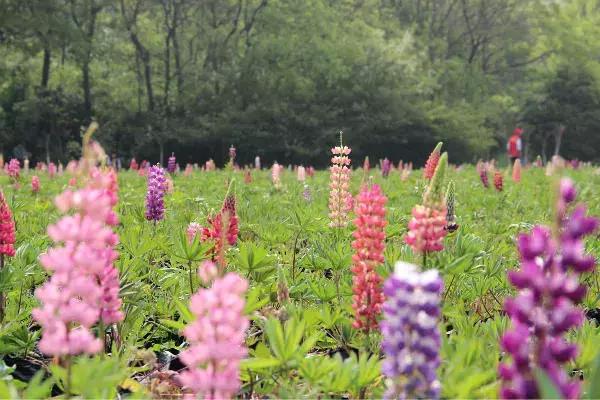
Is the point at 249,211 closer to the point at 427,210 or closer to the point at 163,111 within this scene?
the point at 427,210

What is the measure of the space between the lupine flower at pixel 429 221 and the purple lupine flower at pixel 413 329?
876mm

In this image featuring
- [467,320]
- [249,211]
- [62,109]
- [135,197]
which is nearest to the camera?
[467,320]

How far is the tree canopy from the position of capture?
35.3 meters

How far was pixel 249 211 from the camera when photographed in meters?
6.46

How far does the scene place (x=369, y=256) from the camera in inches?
93.5

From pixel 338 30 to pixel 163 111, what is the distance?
12723mm

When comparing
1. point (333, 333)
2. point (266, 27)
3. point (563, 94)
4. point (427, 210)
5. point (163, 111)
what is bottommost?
point (333, 333)

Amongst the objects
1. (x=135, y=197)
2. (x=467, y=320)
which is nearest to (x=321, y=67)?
(x=135, y=197)

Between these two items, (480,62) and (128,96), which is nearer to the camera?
(128,96)

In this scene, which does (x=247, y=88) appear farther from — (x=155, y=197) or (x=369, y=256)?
(x=369, y=256)

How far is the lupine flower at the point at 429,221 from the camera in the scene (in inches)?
89.8

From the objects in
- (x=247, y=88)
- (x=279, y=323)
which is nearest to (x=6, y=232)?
(x=279, y=323)

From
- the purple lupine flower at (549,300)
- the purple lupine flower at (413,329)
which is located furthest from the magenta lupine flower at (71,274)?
the purple lupine flower at (549,300)

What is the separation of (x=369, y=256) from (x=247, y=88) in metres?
35.5
